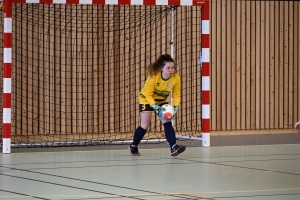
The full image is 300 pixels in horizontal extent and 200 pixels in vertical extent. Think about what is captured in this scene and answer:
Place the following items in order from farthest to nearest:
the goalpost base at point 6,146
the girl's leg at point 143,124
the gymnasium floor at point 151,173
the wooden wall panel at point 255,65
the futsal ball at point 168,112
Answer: the wooden wall panel at point 255,65 < the goalpost base at point 6,146 < the girl's leg at point 143,124 < the futsal ball at point 168,112 < the gymnasium floor at point 151,173

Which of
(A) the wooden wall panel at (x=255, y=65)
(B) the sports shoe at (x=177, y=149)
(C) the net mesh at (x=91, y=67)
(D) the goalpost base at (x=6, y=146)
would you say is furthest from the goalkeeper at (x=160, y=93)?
(A) the wooden wall panel at (x=255, y=65)

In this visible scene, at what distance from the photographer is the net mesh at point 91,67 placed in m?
12.1

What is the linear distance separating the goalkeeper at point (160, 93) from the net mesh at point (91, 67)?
7.81 feet

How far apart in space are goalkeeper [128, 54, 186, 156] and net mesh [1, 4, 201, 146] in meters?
2.38

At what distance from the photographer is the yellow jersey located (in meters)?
9.04

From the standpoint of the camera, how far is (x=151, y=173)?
7.33m

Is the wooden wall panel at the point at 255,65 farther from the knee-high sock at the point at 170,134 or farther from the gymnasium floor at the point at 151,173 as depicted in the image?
the knee-high sock at the point at 170,134

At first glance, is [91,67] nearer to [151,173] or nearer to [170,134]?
[170,134]

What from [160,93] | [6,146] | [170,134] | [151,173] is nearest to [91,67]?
[6,146]

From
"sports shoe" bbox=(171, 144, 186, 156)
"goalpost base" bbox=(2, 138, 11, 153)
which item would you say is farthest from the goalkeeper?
"goalpost base" bbox=(2, 138, 11, 153)

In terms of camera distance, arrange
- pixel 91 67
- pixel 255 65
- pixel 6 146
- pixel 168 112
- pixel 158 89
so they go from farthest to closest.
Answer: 1. pixel 255 65
2. pixel 91 67
3. pixel 6 146
4. pixel 158 89
5. pixel 168 112

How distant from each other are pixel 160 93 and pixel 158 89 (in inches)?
3.0

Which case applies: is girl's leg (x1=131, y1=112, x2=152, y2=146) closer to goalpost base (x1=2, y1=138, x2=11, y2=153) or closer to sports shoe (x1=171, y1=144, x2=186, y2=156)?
sports shoe (x1=171, y1=144, x2=186, y2=156)

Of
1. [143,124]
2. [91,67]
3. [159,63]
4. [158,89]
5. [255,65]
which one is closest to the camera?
[159,63]
